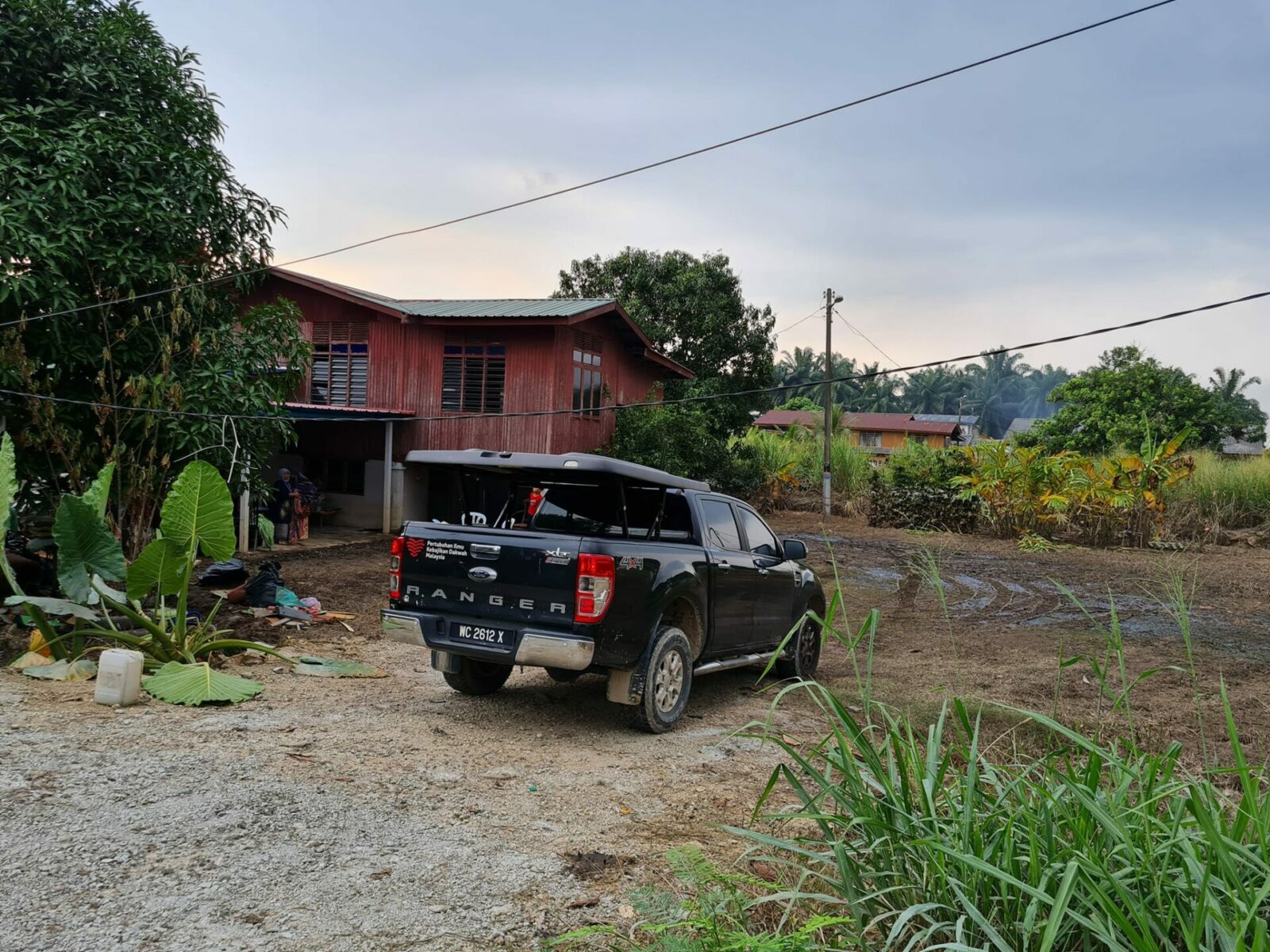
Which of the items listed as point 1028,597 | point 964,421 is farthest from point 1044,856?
point 964,421

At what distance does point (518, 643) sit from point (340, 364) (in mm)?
17691

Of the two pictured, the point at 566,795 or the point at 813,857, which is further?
the point at 566,795

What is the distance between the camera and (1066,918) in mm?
2879

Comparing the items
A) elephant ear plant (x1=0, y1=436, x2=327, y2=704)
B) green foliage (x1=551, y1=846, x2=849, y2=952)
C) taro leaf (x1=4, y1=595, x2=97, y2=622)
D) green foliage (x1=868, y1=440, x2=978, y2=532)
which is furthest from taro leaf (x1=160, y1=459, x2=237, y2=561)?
green foliage (x1=868, y1=440, x2=978, y2=532)

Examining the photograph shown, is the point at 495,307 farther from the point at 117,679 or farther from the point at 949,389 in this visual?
the point at 949,389

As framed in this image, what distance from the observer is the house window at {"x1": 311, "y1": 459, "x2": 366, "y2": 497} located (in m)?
23.0

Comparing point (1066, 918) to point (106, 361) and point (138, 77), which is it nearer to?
point (106, 361)

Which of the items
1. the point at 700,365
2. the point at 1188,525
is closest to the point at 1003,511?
the point at 1188,525

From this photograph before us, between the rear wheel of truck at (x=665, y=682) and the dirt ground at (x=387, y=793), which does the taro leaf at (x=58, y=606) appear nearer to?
the dirt ground at (x=387, y=793)

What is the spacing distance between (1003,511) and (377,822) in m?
23.4

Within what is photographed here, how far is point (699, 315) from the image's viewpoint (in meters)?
34.2

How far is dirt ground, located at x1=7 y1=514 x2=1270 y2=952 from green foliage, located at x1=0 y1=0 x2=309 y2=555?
3239 millimetres

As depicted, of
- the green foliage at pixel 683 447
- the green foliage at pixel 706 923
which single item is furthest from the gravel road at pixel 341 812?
the green foliage at pixel 683 447

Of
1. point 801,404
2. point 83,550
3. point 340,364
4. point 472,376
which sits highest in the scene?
point 801,404
